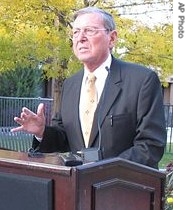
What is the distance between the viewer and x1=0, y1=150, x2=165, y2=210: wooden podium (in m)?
1.95

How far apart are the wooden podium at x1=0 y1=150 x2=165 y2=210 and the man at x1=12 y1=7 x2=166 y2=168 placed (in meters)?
0.37

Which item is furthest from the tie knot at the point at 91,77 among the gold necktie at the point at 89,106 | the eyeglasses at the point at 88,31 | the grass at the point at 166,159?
the grass at the point at 166,159

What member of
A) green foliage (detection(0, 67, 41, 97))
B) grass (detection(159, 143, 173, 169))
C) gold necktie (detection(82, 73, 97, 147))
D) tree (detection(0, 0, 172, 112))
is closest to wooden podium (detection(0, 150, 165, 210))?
gold necktie (detection(82, 73, 97, 147))

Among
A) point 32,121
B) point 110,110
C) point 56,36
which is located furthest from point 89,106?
point 56,36

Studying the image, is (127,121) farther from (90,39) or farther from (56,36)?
(56,36)

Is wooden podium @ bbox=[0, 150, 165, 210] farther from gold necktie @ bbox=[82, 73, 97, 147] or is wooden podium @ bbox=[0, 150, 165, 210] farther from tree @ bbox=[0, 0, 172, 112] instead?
tree @ bbox=[0, 0, 172, 112]

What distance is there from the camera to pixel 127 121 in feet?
8.89

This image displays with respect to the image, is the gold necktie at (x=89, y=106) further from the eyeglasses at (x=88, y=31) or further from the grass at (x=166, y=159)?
the grass at (x=166, y=159)

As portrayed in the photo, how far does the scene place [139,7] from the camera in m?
9.59

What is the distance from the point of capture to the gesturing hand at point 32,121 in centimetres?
258

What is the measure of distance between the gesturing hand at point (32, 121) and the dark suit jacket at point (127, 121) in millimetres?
107

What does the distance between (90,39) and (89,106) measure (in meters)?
0.33

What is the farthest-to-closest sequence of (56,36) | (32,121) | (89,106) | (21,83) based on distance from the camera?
(21,83)
(56,36)
(89,106)
(32,121)

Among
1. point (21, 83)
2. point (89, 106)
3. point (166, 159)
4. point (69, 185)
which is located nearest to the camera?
point (69, 185)
